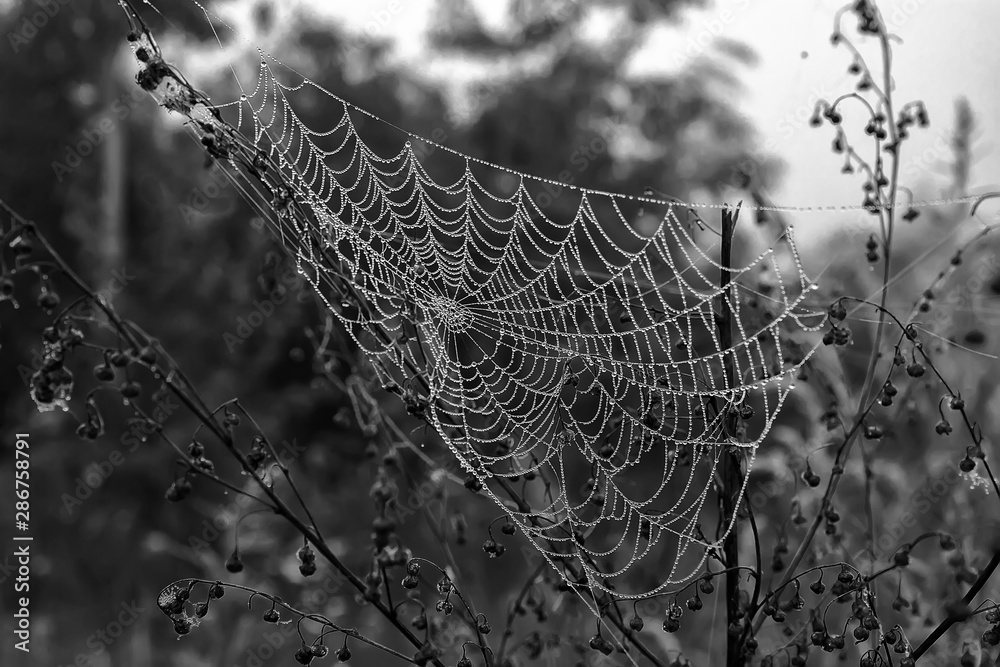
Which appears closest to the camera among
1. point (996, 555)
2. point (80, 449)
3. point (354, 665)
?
point (996, 555)

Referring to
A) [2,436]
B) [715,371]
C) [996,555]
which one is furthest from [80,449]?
[996,555]

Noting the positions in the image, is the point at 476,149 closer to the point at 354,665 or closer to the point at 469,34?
the point at 469,34

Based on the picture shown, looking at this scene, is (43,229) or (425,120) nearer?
(425,120)

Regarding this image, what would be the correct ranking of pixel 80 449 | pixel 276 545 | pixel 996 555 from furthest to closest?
pixel 80 449 → pixel 276 545 → pixel 996 555

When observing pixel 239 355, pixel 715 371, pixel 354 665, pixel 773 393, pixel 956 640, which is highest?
pixel 773 393

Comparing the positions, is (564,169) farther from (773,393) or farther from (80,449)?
(80,449)

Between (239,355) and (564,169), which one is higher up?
(564,169)

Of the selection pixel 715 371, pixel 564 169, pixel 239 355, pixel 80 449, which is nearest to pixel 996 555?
pixel 715 371
